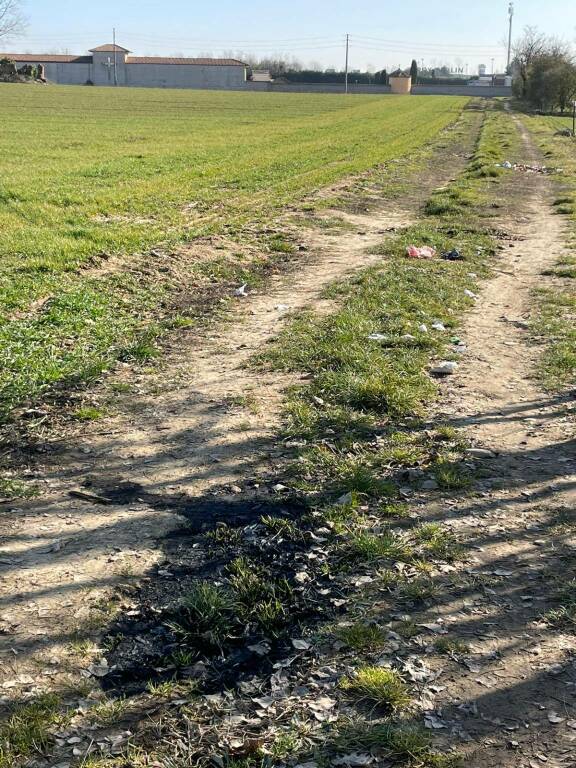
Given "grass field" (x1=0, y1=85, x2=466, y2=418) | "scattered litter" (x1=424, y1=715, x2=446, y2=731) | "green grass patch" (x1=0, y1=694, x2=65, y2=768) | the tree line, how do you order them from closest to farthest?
"green grass patch" (x1=0, y1=694, x2=65, y2=768), "scattered litter" (x1=424, y1=715, x2=446, y2=731), "grass field" (x1=0, y1=85, x2=466, y2=418), the tree line

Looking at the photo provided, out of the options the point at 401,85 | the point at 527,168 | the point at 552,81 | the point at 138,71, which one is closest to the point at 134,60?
the point at 138,71

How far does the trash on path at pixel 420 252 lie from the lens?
11149 millimetres

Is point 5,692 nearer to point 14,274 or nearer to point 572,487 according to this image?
point 572,487

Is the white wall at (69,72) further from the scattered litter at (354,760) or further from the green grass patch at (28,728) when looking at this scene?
the scattered litter at (354,760)

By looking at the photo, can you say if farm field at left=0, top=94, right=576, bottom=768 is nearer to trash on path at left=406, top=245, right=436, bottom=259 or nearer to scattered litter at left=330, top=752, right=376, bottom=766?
scattered litter at left=330, top=752, right=376, bottom=766

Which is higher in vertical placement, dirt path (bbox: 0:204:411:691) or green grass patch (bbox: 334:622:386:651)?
dirt path (bbox: 0:204:411:691)

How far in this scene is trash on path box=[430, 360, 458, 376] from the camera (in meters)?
6.60

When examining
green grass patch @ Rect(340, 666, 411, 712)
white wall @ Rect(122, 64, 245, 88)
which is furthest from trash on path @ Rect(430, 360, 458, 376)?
white wall @ Rect(122, 64, 245, 88)

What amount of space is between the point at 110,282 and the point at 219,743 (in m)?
7.14

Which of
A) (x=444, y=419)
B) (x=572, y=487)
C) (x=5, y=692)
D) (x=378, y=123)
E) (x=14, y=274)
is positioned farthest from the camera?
(x=378, y=123)

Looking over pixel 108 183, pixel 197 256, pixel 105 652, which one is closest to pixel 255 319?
pixel 197 256

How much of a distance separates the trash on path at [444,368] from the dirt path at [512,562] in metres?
0.11

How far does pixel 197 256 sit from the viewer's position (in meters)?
10.8

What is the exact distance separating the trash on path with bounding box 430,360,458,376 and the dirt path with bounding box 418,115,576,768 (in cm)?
11
